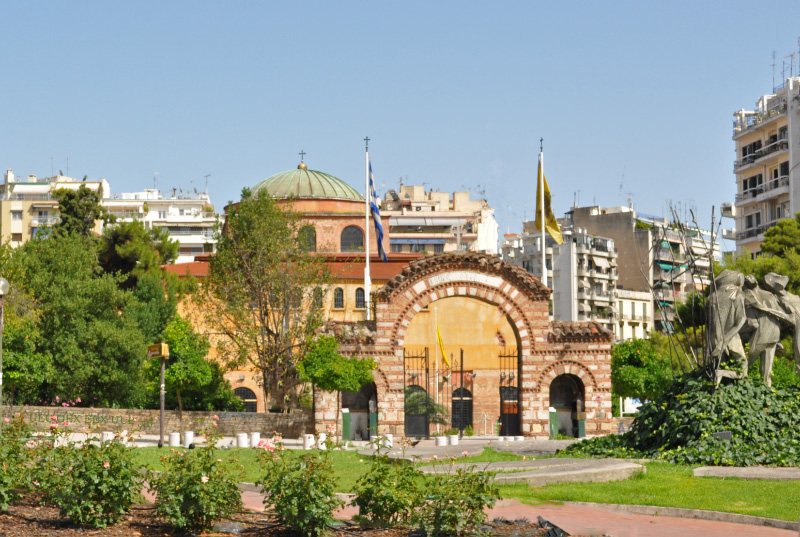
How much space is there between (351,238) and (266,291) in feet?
58.7

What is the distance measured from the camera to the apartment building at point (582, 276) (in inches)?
3241

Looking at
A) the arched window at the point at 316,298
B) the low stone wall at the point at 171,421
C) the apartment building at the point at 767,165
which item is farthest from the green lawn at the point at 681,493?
the apartment building at the point at 767,165

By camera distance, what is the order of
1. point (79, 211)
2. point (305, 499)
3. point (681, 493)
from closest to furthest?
point (305, 499), point (681, 493), point (79, 211)

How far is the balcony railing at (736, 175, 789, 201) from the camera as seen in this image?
197ft

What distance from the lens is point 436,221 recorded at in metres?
95.7

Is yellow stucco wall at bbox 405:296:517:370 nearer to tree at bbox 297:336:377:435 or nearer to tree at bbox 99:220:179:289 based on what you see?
tree at bbox 99:220:179:289

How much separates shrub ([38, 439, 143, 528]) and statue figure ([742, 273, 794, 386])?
1311 centimetres

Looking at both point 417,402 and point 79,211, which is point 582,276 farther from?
point 417,402

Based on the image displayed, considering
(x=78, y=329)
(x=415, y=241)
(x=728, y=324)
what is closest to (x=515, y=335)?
(x=728, y=324)

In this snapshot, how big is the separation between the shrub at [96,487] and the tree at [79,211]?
45.3m

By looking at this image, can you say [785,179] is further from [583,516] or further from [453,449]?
[583,516]

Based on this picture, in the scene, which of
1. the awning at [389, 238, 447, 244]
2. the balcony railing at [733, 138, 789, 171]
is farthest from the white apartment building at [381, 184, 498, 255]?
the balcony railing at [733, 138, 789, 171]

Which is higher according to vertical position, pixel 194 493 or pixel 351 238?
pixel 351 238

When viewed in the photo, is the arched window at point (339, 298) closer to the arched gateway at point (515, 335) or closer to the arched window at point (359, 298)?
the arched window at point (359, 298)
